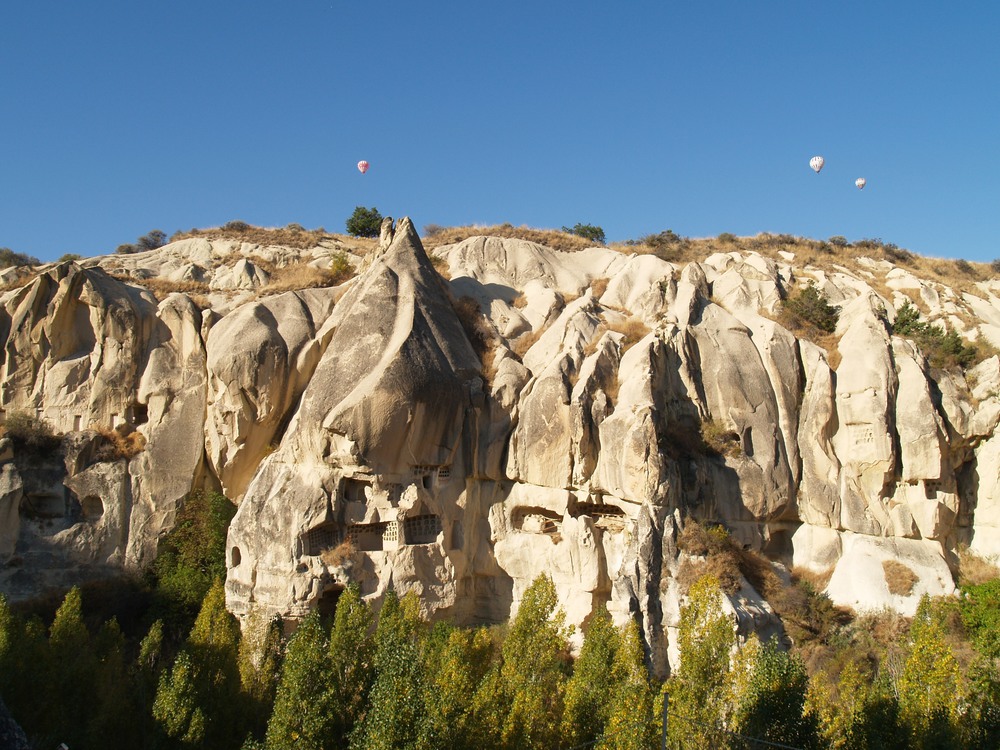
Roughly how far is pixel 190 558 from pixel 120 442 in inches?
137

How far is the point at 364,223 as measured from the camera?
1626 inches

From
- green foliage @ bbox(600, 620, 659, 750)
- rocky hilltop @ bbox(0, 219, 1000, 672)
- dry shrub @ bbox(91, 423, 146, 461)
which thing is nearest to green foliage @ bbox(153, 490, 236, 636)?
rocky hilltop @ bbox(0, 219, 1000, 672)

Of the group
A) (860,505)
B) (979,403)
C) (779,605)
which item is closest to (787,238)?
(979,403)

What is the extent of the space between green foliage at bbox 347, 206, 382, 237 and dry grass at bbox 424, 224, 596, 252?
741 cm

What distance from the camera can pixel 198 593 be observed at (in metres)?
19.2

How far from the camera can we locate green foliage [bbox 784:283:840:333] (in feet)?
80.9

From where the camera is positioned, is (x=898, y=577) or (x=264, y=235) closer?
(x=898, y=577)

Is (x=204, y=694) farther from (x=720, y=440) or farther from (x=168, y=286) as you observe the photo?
(x=168, y=286)

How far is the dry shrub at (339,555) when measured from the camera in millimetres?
17906

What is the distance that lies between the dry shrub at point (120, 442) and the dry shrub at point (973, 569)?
2025 centimetres

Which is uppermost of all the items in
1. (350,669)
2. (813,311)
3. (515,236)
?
(515,236)

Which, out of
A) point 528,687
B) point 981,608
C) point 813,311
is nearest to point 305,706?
point 528,687

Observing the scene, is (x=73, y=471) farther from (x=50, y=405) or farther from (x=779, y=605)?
(x=779, y=605)

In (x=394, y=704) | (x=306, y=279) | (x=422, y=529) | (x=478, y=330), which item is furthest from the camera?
(x=306, y=279)
